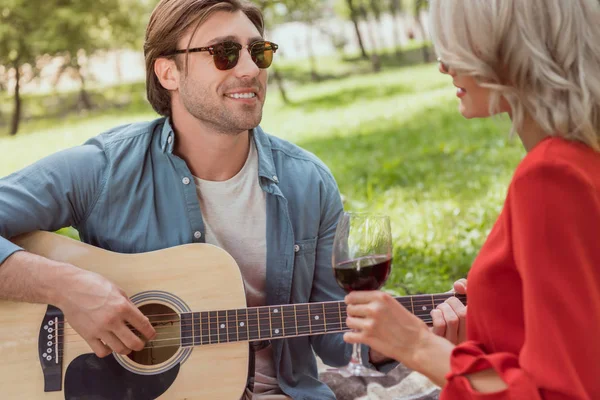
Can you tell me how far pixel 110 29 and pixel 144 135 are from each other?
22056 mm

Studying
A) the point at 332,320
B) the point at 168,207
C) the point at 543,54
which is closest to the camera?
the point at 543,54

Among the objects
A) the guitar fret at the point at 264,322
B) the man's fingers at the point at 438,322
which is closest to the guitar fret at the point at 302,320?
the guitar fret at the point at 264,322

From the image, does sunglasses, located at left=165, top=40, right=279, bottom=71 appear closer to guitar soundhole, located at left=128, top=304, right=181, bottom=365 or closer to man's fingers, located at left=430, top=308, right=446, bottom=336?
guitar soundhole, located at left=128, top=304, right=181, bottom=365

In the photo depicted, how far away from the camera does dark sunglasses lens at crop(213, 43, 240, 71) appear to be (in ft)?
10.8

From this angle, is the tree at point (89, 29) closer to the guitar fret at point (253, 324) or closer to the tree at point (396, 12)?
the tree at point (396, 12)

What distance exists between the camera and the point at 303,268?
326 cm

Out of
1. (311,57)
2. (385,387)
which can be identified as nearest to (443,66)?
(385,387)

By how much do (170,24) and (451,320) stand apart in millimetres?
1730

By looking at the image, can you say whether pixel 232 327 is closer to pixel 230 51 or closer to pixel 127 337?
pixel 127 337

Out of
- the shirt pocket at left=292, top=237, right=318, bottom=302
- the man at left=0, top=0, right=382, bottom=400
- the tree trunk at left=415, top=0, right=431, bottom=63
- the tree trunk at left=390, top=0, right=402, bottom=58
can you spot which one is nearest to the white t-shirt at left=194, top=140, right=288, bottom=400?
the man at left=0, top=0, right=382, bottom=400

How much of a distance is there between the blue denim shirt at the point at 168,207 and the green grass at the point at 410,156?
92 cm

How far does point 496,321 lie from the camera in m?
1.86

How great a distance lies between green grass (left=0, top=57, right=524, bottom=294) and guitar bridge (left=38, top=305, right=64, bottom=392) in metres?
1.70

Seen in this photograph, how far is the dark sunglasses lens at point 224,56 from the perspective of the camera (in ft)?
10.8
